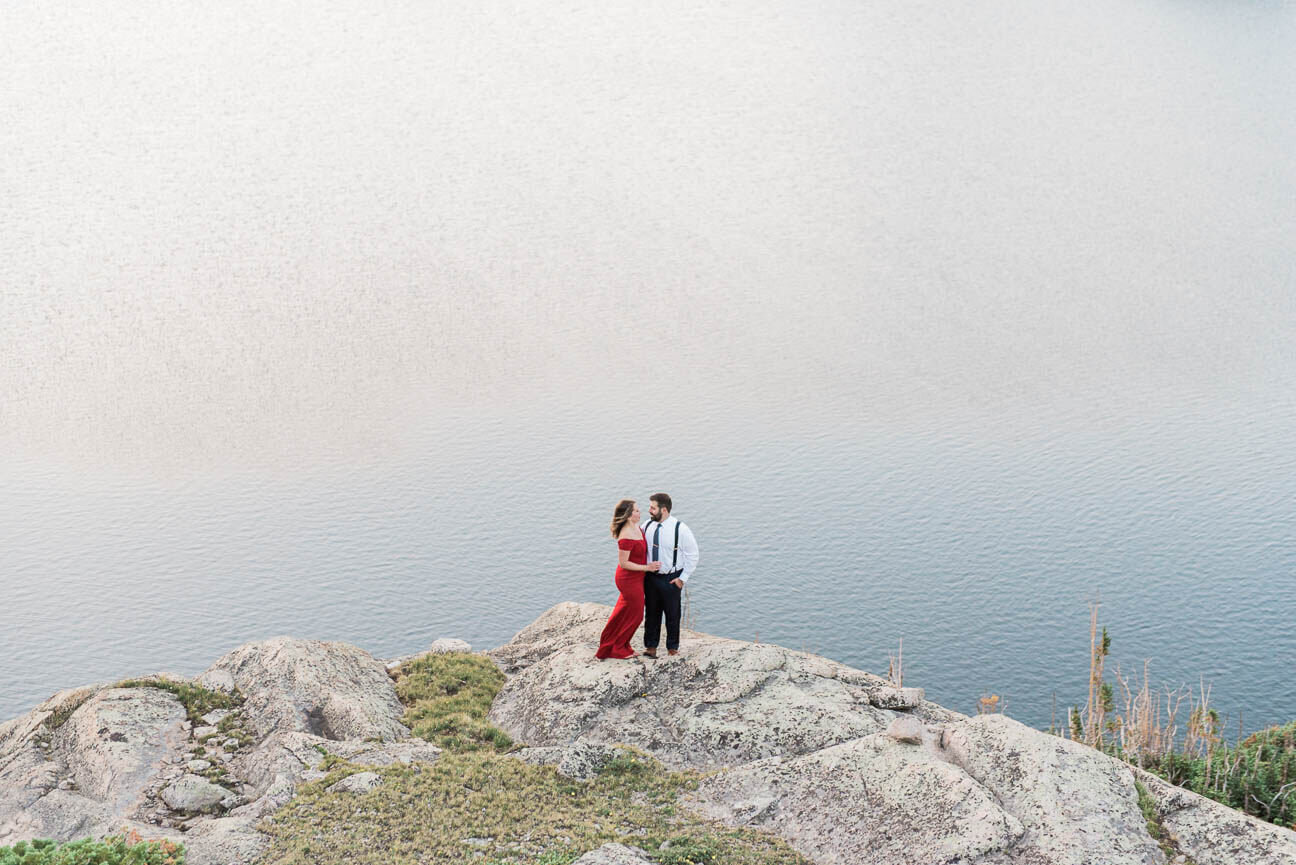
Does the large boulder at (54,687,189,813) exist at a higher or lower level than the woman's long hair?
lower

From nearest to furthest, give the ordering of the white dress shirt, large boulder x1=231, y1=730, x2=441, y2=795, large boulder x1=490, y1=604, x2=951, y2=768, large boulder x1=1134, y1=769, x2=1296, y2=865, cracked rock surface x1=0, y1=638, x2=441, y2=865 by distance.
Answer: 1. large boulder x1=1134, y1=769, x2=1296, y2=865
2. cracked rock surface x1=0, y1=638, x2=441, y2=865
3. large boulder x1=231, y1=730, x2=441, y2=795
4. large boulder x1=490, y1=604, x2=951, y2=768
5. the white dress shirt

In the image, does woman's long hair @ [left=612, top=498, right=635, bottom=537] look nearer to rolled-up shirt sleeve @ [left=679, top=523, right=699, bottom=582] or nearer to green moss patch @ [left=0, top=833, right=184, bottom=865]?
rolled-up shirt sleeve @ [left=679, top=523, right=699, bottom=582]

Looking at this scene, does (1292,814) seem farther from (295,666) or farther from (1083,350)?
(1083,350)

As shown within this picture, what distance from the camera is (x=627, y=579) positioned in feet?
59.7

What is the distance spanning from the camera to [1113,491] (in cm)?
5169

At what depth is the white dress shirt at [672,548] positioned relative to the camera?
1773cm

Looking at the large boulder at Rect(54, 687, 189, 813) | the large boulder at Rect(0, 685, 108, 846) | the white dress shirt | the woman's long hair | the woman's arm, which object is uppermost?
the woman's long hair

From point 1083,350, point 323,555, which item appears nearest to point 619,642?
point 323,555

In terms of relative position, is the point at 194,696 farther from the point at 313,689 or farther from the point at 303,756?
the point at 303,756

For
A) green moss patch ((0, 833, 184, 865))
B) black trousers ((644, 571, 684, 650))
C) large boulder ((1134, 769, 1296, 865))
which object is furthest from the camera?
black trousers ((644, 571, 684, 650))

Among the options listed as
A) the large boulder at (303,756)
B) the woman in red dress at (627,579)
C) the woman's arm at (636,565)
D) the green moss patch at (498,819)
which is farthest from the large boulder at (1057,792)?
the large boulder at (303,756)

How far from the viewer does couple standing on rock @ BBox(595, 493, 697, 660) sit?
1769 cm

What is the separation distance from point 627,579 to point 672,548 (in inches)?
41.8

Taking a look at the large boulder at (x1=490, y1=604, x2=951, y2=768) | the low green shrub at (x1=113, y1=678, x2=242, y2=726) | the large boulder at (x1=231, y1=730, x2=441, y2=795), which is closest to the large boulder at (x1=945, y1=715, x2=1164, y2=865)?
the large boulder at (x1=490, y1=604, x2=951, y2=768)
